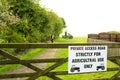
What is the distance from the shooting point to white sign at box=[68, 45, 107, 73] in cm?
886

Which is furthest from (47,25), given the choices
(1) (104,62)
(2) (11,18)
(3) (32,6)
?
(1) (104,62)

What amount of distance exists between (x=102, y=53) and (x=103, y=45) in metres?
0.26

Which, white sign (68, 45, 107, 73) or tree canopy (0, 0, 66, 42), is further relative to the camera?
tree canopy (0, 0, 66, 42)

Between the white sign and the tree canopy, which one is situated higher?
the tree canopy

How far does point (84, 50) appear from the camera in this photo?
8.98 meters

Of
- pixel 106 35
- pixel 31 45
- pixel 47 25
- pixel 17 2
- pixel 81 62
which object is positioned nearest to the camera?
pixel 31 45

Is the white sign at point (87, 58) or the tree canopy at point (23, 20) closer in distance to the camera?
the white sign at point (87, 58)

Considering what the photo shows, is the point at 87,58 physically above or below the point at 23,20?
below

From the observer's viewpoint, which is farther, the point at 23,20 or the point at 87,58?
the point at 23,20

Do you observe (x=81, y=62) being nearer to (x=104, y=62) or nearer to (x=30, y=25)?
(x=104, y=62)

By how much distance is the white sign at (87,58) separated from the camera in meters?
8.86

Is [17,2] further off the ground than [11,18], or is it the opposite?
[17,2]

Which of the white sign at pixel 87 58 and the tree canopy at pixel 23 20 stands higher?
the tree canopy at pixel 23 20

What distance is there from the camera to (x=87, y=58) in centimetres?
902
